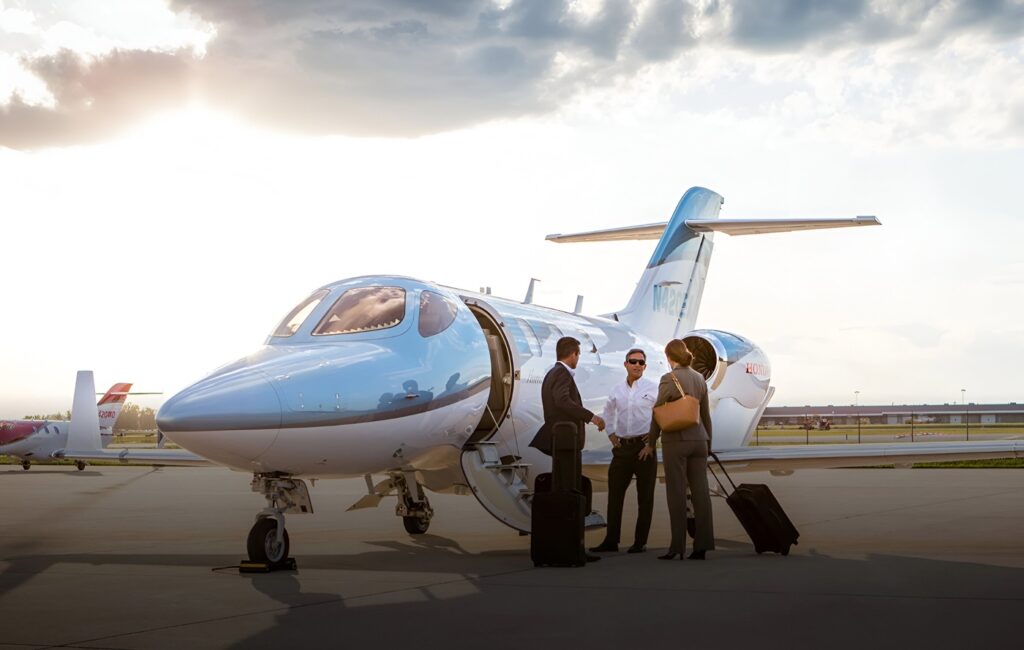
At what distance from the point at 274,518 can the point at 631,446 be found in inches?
140

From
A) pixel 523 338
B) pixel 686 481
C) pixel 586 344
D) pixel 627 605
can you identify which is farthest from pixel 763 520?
pixel 586 344

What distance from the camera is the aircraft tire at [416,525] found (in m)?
13.3

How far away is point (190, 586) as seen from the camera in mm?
8641

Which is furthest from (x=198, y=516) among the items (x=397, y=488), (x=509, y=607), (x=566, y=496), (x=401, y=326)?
(x=509, y=607)

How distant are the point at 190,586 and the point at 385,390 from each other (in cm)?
235

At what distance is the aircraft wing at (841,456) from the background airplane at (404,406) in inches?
0.9

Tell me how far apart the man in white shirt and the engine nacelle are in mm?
5474

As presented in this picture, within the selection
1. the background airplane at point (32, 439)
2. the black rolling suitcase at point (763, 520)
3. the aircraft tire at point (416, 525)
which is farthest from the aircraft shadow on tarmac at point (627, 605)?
the background airplane at point (32, 439)

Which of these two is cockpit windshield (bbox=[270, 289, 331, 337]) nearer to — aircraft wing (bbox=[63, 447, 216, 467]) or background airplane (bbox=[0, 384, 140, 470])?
aircraft wing (bbox=[63, 447, 216, 467])

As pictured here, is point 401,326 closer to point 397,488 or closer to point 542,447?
point 542,447

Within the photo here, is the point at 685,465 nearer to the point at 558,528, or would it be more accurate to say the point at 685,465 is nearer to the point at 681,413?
the point at 681,413

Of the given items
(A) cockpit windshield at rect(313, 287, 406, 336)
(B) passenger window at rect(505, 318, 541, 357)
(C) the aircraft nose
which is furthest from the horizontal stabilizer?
(C) the aircraft nose

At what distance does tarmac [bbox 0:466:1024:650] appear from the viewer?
6.32 meters

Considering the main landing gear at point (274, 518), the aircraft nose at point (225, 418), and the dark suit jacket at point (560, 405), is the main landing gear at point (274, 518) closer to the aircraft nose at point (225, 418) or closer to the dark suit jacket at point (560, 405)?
the aircraft nose at point (225, 418)
